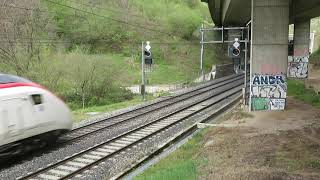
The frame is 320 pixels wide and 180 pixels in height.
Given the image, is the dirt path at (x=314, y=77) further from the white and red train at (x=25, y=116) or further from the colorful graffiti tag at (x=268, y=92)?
the white and red train at (x=25, y=116)

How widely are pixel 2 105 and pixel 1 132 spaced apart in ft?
2.68

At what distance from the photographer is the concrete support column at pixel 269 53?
2483cm

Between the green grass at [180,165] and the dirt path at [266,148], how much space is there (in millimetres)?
316

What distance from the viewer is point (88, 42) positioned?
66250mm

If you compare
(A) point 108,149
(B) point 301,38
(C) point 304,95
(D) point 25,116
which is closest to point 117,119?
(A) point 108,149

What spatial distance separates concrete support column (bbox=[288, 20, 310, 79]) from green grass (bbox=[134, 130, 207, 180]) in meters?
31.0

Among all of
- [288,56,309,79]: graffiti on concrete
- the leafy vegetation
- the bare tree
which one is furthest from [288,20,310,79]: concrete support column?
the bare tree

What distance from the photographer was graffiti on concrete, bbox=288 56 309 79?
160 feet

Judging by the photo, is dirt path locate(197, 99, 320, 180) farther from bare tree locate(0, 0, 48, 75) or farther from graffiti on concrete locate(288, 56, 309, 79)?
graffiti on concrete locate(288, 56, 309, 79)

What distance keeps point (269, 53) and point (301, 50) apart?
25.5m

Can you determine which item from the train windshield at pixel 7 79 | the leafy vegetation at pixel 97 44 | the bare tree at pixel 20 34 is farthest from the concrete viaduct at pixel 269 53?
the bare tree at pixel 20 34

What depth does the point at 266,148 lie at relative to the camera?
1549 centimetres

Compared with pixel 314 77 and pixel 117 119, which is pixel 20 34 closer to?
pixel 117 119

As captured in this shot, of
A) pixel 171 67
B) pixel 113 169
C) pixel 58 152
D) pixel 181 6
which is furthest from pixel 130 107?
pixel 181 6
